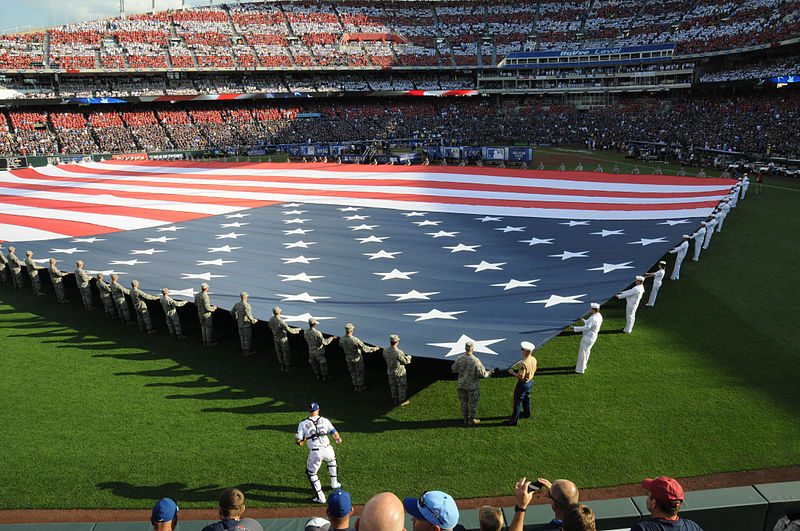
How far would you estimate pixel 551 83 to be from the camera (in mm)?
60156

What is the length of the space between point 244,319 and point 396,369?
3.15 metres

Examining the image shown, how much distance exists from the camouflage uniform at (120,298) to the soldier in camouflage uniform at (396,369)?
249 inches

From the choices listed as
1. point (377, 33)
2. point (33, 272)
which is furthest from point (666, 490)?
point (377, 33)

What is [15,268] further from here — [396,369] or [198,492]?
[396,369]

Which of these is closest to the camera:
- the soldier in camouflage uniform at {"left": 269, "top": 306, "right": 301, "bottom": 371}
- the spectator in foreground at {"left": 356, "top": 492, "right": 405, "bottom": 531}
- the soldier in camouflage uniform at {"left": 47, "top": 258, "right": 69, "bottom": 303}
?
the spectator in foreground at {"left": 356, "top": 492, "right": 405, "bottom": 531}

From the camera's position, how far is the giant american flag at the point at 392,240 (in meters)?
9.05

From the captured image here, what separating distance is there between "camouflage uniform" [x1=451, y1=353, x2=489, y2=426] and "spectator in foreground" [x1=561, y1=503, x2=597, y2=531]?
375 centimetres

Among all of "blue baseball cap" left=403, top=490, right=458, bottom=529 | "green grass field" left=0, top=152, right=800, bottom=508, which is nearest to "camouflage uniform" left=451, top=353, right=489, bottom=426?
"green grass field" left=0, top=152, right=800, bottom=508

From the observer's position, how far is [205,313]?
9.59 m

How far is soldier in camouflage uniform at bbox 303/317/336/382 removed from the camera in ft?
25.9

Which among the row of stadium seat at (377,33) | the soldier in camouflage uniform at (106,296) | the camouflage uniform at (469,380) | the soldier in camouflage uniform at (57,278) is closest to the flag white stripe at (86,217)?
the soldier in camouflage uniform at (57,278)

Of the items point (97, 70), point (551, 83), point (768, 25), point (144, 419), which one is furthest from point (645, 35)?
point (144, 419)

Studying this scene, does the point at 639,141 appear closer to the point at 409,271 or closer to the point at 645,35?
the point at 645,35

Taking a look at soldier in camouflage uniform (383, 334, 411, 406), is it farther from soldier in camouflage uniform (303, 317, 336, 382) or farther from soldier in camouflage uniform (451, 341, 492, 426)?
soldier in camouflage uniform (303, 317, 336, 382)
